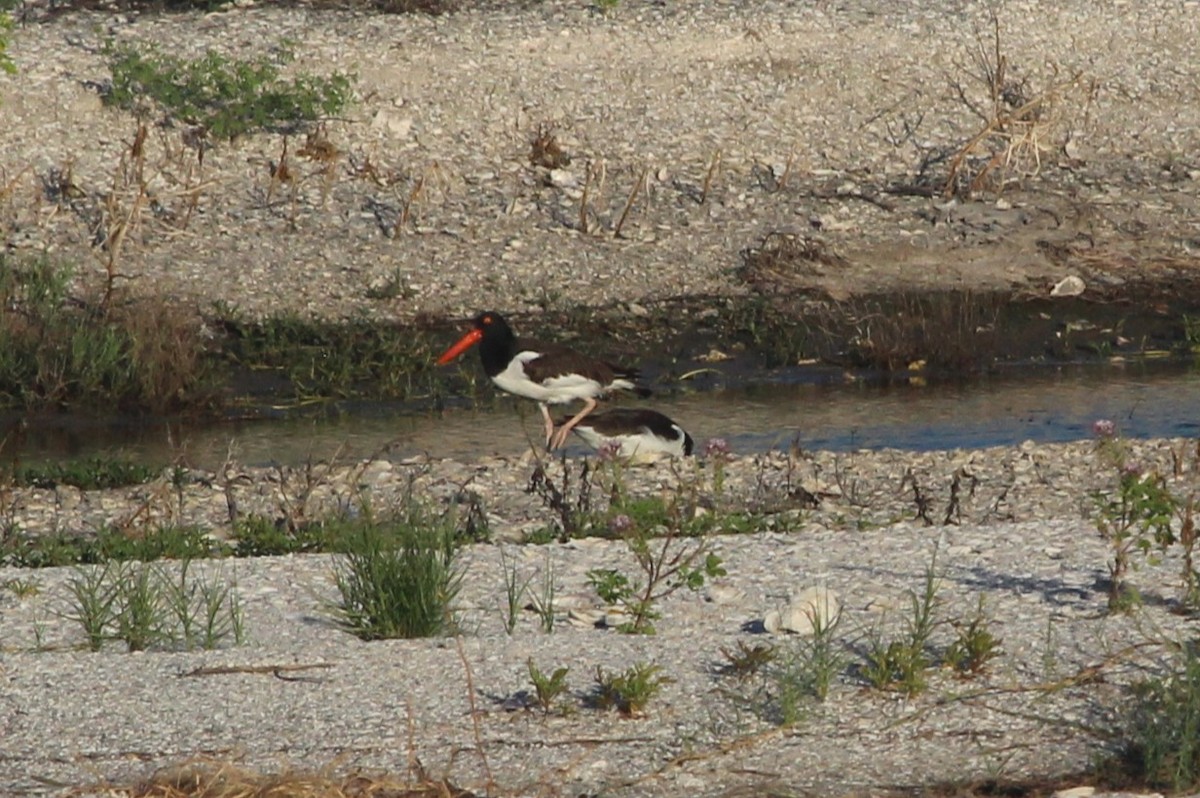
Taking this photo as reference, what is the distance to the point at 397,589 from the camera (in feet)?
25.0

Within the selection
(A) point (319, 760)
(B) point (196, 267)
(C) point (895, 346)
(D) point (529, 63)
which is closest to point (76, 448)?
(B) point (196, 267)

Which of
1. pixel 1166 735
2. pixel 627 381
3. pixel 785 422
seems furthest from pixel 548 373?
pixel 1166 735

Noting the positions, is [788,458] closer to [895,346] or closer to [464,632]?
[895,346]

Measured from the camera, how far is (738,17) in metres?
21.9

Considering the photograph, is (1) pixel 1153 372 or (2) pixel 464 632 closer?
(2) pixel 464 632

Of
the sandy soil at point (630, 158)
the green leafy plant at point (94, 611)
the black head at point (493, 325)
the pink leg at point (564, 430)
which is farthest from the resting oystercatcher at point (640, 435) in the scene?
the green leafy plant at point (94, 611)

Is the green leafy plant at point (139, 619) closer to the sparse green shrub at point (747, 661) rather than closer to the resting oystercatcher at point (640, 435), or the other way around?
the sparse green shrub at point (747, 661)

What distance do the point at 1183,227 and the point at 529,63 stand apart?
6682mm

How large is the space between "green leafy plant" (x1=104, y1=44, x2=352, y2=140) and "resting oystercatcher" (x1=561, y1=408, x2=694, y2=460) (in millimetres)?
7153

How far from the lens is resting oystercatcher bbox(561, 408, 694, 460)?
13.4m

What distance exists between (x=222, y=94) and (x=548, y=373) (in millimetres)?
6968

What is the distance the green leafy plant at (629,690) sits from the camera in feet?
21.4

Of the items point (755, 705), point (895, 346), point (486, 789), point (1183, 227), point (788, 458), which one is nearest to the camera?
point (486, 789)

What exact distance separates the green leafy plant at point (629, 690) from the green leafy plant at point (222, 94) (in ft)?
45.4
